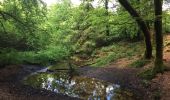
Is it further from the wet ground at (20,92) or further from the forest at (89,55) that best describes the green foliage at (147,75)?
the wet ground at (20,92)

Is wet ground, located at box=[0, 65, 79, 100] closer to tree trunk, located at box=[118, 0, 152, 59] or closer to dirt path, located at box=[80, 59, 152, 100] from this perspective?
dirt path, located at box=[80, 59, 152, 100]

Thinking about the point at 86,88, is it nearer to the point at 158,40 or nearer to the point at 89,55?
the point at 158,40

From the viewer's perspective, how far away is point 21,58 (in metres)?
23.8

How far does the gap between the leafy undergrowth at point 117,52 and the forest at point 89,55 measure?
0.36 ft

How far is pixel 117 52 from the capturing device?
2628cm

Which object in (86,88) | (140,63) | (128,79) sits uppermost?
(140,63)

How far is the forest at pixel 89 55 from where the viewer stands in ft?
43.5

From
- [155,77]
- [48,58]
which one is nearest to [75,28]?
[48,58]

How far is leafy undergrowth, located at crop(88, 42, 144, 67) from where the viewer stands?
79.8ft

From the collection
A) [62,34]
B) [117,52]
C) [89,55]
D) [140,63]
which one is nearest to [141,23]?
[140,63]

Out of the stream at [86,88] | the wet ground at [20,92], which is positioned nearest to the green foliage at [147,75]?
the stream at [86,88]

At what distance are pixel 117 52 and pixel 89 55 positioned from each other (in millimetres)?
5434

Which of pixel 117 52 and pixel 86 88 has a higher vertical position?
pixel 117 52

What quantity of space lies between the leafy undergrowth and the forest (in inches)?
4.3
